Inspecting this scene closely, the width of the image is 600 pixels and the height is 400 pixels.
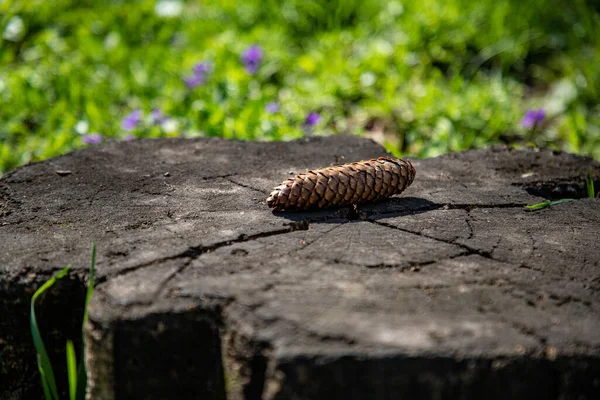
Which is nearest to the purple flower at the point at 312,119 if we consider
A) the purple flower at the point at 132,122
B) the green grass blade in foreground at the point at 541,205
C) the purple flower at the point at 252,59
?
the purple flower at the point at 252,59

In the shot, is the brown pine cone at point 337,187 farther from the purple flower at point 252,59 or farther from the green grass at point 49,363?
the purple flower at point 252,59

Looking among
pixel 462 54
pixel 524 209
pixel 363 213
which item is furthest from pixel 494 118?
pixel 363 213

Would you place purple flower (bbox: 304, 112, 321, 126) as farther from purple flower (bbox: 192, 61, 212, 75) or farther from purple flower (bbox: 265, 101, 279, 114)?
purple flower (bbox: 192, 61, 212, 75)

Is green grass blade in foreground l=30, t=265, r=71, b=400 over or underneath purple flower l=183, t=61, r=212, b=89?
underneath

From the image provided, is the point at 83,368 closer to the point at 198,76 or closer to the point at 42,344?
the point at 42,344

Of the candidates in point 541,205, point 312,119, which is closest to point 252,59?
point 312,119

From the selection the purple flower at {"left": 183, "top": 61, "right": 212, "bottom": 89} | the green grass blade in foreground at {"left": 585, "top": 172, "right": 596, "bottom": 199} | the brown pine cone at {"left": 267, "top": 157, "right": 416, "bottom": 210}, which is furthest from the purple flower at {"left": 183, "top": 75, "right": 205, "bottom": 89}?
the green grass blade in foreground at {"left": 585, "top": 172, "right": 596, "bottom": 199}

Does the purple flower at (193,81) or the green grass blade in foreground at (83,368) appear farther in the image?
the purple flower at (193,81)
